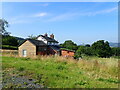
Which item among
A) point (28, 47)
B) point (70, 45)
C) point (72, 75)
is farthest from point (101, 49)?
point (72, 75)

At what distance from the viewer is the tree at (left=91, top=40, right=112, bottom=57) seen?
2911 cm

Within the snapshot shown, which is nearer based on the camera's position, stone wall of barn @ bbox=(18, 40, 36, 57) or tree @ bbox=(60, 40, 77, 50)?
stone wall of barn @ bbox=(18, 40, 36, 57)

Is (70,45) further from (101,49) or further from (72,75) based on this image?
(72,75)

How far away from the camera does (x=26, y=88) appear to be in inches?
147

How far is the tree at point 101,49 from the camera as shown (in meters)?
29.1

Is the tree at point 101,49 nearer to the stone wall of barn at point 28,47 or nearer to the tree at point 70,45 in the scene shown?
the tree at point 70,45

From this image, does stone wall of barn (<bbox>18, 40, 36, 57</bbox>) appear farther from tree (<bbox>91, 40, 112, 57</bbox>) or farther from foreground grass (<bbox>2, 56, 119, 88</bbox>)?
foreground grass (<bbox>2, 56, 119, 88</bbox>)

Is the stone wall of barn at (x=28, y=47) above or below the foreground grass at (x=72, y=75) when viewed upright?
Result: above

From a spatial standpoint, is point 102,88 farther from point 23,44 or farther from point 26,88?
point 23,44

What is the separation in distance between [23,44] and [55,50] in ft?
21.6

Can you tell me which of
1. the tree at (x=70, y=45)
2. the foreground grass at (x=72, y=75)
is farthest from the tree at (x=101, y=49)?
the foreground grass at (x=72, y=75)

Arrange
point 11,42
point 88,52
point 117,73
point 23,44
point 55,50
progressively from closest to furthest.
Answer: point 117,73
point 23,44
point 55,50
point 88,52
point 11,42

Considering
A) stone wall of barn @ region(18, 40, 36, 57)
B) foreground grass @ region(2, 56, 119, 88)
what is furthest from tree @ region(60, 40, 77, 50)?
foreground grass @ region(2, 56, 119, 88)

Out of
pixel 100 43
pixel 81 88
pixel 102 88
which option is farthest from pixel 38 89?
pixel 100 43
